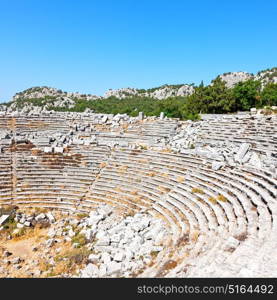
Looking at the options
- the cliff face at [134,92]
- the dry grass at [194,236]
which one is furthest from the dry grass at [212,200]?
the cliff face at [134,92]

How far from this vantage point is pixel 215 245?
9039 millimetres

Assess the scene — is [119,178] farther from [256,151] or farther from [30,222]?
[256,151]

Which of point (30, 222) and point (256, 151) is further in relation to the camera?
point (256, 151)

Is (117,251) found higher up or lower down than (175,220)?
lower down

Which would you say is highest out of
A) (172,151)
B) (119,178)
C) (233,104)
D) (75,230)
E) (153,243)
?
(233,104)

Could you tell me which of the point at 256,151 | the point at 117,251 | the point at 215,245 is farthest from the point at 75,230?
the point at 256,151

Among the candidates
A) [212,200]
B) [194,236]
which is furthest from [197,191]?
[194,236]

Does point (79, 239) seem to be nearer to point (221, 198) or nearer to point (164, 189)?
point (164, 189)

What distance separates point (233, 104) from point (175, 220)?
29132mm

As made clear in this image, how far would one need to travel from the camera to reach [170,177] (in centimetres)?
1753

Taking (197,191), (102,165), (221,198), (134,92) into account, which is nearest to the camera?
(221,198)

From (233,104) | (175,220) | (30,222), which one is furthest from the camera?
(233,104)

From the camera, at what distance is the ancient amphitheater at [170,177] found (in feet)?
29.0
